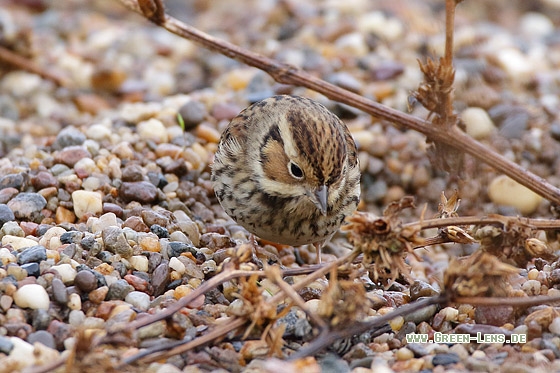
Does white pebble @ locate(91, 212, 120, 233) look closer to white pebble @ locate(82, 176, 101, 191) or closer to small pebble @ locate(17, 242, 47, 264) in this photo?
white pebble @ locate(82, 176, 101, 191)

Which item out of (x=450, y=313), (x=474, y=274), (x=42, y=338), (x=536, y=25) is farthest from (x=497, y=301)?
(x=536, y=25)

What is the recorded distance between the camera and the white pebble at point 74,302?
396cm

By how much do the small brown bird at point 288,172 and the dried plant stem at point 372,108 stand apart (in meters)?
0.21

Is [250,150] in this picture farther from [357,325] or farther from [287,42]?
[287,42]

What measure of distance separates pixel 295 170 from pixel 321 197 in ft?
0.76

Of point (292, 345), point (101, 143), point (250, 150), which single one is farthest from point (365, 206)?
point (292, 345)

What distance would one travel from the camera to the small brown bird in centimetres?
452

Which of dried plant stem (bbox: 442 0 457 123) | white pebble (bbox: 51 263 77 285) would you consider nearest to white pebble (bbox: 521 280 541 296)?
dried plant stem (bbox: 442 0 457 123)

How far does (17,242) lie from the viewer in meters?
4.40

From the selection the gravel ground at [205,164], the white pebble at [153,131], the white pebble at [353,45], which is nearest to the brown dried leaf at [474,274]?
the gravel ground at [205,164]

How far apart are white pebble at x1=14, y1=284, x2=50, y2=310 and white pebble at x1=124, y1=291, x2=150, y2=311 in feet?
1.42

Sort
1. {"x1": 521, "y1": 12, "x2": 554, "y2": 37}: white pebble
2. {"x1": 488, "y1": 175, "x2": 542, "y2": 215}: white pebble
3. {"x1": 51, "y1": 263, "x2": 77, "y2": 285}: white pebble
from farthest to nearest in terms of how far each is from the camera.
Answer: {"x1": 521, "y1": 12, "x2": 554, "y2": 37}: white pebble, {"x1": 488, "y1": 175, "x2": 542, "y2": 215}: white pebble, {"x1": 51, "y1": 263, "x2": 77, "y2": 285}: white pebble

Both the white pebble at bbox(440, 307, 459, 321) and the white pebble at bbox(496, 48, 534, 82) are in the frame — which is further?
the white pebble at bbox(496, 48, 534, 82)

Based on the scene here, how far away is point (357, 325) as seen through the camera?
12.2 feet
